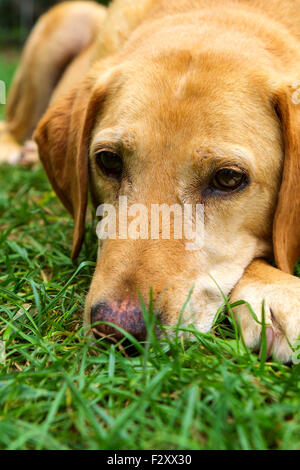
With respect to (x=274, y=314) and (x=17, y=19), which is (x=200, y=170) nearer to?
(x=274, y=314)

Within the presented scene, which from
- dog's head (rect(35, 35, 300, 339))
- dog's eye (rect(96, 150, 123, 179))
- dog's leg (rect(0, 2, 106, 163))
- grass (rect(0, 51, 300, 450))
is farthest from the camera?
dog's leg (rect(0, 2, 106, 163))

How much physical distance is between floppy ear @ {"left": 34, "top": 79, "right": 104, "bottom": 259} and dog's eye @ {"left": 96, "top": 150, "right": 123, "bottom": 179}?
0.25 meters

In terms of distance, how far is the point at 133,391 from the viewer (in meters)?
1.97

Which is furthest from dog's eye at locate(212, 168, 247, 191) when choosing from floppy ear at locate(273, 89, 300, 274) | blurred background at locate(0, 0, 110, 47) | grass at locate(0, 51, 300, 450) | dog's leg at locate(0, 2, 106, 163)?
blurred background at locate(0, 0, 110, 47)

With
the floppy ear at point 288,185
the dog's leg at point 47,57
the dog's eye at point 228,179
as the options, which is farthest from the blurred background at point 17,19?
the dog's eye at point 228,179

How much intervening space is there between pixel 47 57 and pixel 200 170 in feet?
15.6

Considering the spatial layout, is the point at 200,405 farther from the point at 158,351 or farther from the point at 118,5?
the point at 118,5

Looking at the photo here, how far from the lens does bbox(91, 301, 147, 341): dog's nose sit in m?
2.14

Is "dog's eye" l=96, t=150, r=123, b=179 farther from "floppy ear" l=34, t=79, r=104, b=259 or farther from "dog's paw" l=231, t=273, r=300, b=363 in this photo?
"dog's paw" l=231, t=273, r=300, b=363

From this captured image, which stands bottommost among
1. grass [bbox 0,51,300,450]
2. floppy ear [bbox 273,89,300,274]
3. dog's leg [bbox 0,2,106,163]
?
grass [bbox 0,51,300,450]

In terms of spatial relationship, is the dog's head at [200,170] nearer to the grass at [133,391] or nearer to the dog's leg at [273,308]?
the dog's leg at [273,308]

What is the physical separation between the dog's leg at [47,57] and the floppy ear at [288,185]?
4.24 meters

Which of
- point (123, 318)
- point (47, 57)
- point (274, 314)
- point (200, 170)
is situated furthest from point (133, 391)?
point (47, 57)

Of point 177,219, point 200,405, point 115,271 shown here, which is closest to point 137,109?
point 177,219
